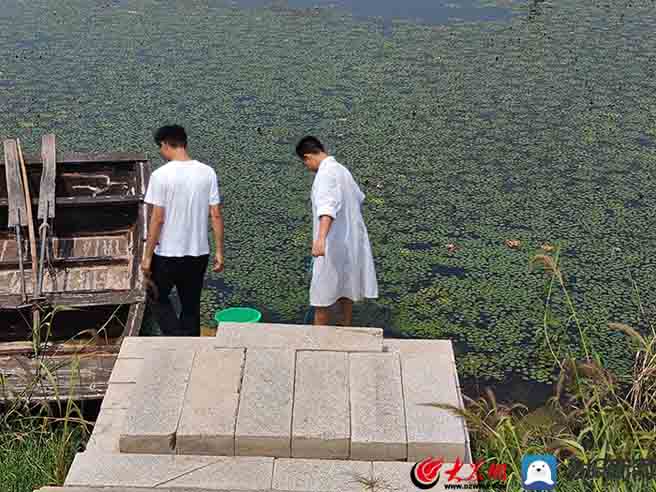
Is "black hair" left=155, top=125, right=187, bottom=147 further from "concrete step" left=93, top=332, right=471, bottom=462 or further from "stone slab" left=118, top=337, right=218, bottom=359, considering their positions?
"concrete step" left=93, top=332, right=471, bottom=462

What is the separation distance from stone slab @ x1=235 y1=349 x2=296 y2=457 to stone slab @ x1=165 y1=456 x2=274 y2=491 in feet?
0.15

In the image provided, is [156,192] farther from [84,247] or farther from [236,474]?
[84,247]

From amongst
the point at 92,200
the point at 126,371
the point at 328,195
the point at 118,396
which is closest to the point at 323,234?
the point at 328,195

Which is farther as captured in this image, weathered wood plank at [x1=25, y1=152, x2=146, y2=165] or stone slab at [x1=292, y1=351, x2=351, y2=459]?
weathered wood plank at [x1=25, y1=152, x2=146, y2=165]

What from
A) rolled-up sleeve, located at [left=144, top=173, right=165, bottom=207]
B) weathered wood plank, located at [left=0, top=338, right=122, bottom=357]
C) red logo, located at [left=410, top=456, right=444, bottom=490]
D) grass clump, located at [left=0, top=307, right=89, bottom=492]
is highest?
rolled-up sleeve, located at [left=144, top=173, right=165, bottom=207]

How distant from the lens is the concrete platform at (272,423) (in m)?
2.99

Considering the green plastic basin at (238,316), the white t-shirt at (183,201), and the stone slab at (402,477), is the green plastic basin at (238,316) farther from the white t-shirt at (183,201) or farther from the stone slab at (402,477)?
the stone slab at (402,477)

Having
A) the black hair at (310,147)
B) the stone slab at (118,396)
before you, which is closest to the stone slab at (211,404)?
the stone slab at (118,396)

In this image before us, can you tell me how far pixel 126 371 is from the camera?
3.69 m

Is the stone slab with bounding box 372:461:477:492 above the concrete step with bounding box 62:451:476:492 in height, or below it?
above

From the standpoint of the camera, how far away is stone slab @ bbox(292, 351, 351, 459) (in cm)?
307

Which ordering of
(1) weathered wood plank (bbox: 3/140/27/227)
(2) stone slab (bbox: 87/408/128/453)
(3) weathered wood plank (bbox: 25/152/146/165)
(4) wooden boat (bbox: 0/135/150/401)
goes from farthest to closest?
(3) weathered wood plank (bbox: 25/152/146/165) → (1) weathered wood plank (bbox: 3/140/27/227) → (4) wooden boat (bbox: 0/135/150/401) → (2) stone slab (bbox: 87/408/128/453)

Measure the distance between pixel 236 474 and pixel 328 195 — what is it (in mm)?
1674

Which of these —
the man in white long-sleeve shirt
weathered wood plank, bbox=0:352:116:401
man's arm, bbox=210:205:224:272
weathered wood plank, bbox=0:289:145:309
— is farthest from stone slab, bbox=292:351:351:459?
weathered wood plank, bbox=0:289:145:309
